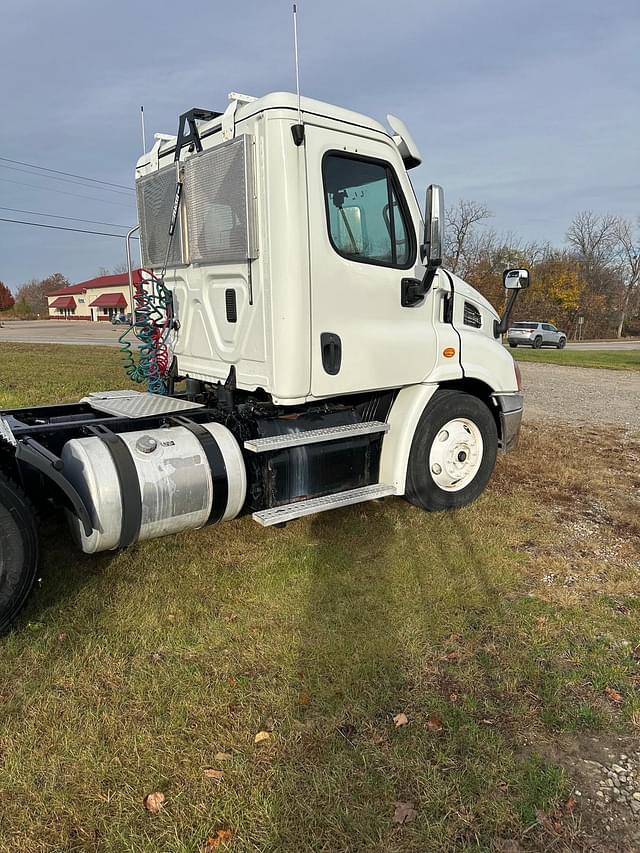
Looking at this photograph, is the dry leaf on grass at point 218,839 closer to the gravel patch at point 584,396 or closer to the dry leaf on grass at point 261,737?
the dry leaf on grass at point 261,737

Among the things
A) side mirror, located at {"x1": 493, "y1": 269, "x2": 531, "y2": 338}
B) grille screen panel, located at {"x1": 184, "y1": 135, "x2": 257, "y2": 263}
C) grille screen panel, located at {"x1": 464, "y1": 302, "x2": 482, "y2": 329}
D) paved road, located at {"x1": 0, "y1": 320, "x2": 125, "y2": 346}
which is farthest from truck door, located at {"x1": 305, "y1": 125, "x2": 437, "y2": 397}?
paved road, located at {"x1": 0, "y1": 320, "x2": 125, "y2": 346}

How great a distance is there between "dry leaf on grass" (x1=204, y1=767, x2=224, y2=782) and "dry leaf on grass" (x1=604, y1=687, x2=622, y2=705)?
1884 millimetres

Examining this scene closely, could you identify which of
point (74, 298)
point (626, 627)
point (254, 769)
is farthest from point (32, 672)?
point (74, 298)

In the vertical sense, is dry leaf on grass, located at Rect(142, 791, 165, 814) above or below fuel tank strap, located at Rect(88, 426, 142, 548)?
below

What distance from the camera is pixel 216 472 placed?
3.89 meters

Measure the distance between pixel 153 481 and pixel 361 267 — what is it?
208 cm

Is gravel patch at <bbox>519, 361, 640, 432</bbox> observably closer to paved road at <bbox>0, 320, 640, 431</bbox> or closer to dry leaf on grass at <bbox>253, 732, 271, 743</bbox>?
paved road at <bbox>0, 320, 640, 431</bbox>

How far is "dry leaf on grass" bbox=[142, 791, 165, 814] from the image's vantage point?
2.28 m

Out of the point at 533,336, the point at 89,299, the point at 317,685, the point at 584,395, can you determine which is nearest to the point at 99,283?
the point at 89,299

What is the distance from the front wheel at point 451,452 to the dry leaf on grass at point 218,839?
3.10m

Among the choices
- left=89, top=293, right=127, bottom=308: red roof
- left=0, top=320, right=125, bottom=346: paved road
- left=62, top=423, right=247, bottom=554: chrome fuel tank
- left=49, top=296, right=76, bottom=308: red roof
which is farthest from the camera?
left=49, top=296, right=76, bottom=308: red roof

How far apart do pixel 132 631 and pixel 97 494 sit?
804 mm

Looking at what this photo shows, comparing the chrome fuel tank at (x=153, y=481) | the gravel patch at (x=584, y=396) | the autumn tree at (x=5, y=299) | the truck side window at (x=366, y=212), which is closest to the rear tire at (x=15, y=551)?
the chrome fuel tank at (x=153, y=481)

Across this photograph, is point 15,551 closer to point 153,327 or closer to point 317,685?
point 317,685
